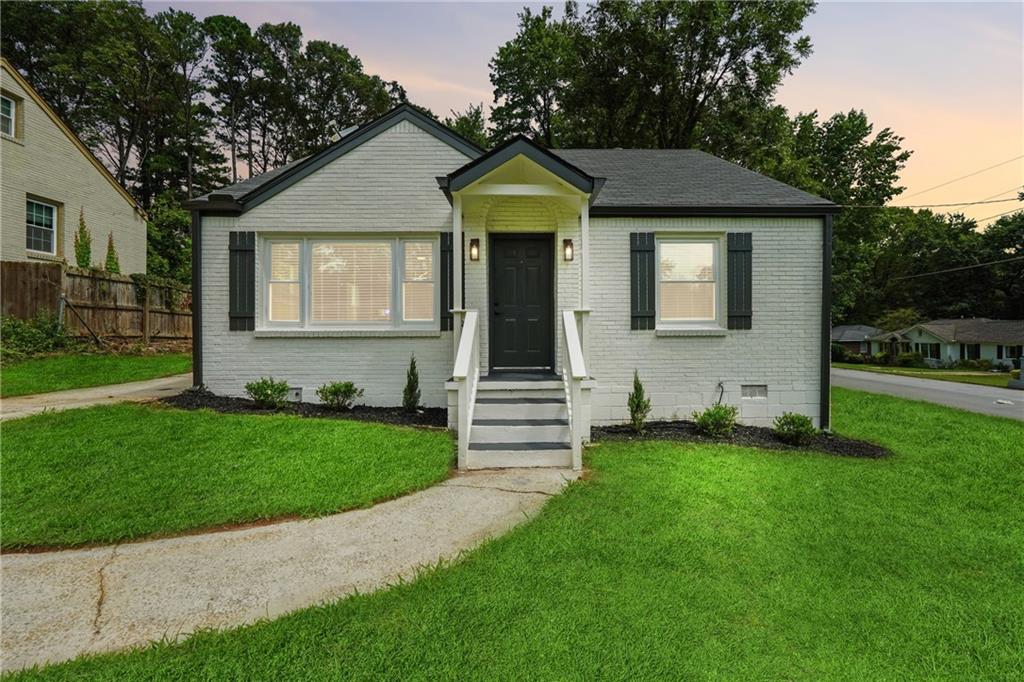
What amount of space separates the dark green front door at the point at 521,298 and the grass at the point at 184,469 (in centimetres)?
212

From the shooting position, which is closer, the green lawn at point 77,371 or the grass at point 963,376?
the green lawn at point 77,371

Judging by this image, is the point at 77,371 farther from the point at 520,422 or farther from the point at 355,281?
the point at 520,422

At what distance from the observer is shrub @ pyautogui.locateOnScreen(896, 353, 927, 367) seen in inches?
1423

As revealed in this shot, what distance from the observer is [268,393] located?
6824 millimetres

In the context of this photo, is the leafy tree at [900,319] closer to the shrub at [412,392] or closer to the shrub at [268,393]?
the shrub at [412,392]

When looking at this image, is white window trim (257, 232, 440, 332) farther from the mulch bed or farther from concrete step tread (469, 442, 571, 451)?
the mulch bed

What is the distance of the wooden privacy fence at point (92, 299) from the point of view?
36.2ft

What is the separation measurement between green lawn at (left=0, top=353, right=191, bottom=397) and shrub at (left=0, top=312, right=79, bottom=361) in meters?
0.39

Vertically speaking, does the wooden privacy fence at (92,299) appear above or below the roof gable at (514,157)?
below

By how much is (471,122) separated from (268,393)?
22.0 m

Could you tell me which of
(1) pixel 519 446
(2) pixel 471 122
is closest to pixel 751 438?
(1) pixel 519 446

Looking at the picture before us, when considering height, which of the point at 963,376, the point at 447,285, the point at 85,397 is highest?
the point at 447,285

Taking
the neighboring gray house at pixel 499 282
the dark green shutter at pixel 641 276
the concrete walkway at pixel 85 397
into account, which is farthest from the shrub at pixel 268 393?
the dark green shutter at pixel 641 276

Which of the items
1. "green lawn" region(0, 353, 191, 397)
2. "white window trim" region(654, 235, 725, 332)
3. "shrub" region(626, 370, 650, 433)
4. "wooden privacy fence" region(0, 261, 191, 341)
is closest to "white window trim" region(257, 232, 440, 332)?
"shrub" region(626, 370, 650, 433)
